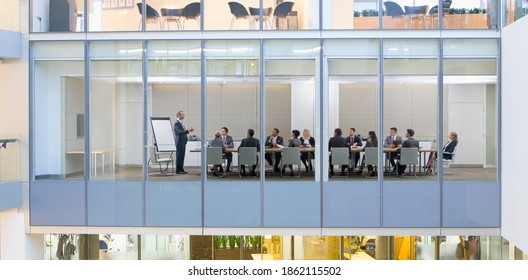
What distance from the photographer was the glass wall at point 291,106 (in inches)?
529

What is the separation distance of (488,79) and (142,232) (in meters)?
7.97

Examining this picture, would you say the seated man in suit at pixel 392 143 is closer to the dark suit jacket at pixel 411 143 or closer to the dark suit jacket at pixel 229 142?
the dark suit jacket at pixel 411 143

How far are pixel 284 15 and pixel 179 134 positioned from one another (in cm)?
331

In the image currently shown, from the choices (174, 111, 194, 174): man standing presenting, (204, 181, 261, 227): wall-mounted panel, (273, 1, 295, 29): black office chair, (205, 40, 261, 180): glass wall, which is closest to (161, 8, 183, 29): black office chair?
(205, 40, 261, 180): glass wall

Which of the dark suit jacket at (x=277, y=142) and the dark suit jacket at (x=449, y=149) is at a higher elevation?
the dark suit jacket at (x=277, y=142)

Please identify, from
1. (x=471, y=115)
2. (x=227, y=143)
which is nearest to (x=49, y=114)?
(x=227, y=143)

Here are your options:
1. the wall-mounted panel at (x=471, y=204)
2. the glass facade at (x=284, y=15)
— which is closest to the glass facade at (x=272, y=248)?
the wall-mounted panel at (x=471, y=204)

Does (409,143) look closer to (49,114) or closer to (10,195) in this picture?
(49,114)

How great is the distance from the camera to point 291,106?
44.0 ft

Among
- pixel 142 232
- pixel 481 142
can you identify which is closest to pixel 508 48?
pixel 481 142

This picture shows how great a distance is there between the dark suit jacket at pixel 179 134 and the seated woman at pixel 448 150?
5093 mm

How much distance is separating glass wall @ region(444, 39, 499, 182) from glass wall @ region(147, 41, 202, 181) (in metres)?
5.17

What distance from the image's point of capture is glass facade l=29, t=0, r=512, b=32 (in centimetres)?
1332

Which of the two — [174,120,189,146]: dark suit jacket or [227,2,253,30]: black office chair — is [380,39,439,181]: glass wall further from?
[174,120,189,146]: dark suit jacket
